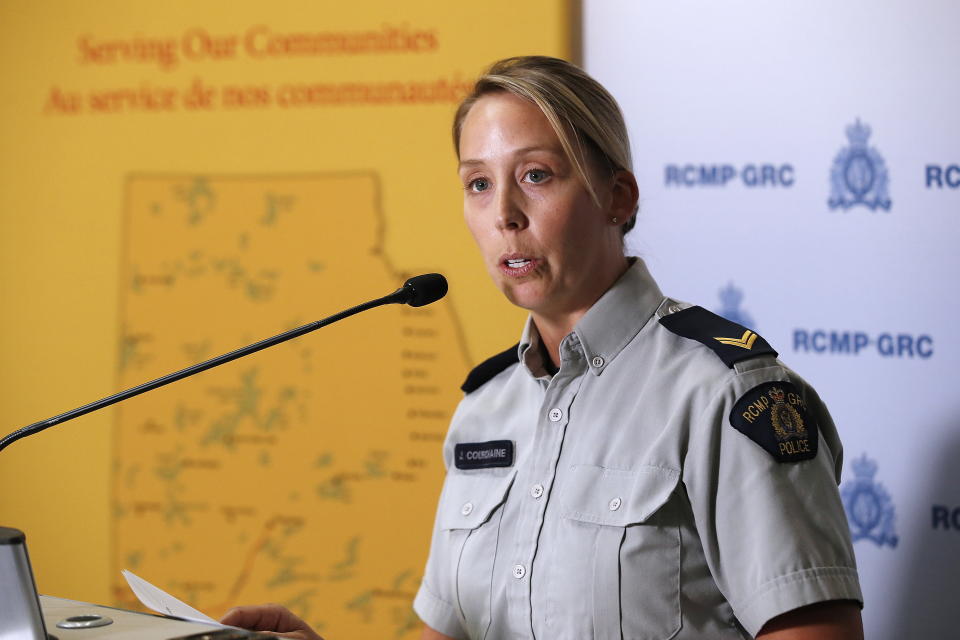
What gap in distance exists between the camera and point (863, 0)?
5.58 feet

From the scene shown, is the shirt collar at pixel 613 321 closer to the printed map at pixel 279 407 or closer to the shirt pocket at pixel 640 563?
the shirt pocket at pixel 640 563

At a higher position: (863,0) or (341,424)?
(863,0)

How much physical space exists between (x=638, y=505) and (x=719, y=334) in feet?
0.76

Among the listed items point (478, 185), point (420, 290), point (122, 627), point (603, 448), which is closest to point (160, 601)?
point (122, 627)

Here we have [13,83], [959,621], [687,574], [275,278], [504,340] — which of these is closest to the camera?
[687,574]

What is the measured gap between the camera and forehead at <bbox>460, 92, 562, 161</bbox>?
1.30 metres

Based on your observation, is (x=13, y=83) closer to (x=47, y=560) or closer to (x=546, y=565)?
(x=47, y=560)

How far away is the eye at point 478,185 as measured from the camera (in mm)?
1363

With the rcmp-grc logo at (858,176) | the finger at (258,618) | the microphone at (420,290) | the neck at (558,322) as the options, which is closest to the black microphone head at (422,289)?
the microphone at (420,290)

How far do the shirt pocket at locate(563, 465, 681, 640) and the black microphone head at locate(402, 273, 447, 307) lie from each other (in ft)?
1.04

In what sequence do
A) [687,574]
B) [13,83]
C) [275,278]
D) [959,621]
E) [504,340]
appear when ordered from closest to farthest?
[687,574] < [959,621] < [504,340] < [275,278] < [13,83]

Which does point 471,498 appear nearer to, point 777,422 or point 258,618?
point 258,618

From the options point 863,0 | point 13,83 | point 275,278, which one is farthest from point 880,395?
point 13,83

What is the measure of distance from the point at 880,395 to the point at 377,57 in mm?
1122
